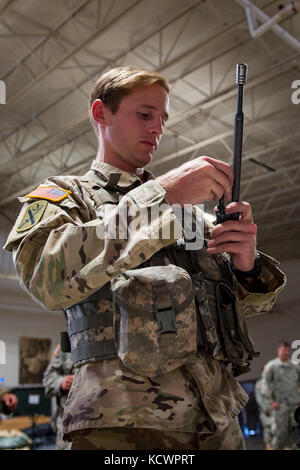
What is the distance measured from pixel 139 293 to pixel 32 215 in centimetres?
25

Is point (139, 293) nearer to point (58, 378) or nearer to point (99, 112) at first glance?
point (99, 112)

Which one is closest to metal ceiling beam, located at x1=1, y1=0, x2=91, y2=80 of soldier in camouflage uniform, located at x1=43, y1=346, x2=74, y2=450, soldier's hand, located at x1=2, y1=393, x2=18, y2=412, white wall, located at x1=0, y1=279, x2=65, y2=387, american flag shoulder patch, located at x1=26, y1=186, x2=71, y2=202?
soldier in camouflage uniform, located at x1=43, y1=346, x2=74, y2=450

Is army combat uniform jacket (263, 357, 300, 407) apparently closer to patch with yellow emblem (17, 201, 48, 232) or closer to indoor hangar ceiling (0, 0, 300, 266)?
indoor hangar ceiling (0, 0, 300, 266)

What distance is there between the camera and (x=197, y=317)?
3.29 ft

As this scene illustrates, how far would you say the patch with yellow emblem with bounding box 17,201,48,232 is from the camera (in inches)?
35.9

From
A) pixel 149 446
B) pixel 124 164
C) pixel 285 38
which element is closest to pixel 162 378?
pixel 149 446

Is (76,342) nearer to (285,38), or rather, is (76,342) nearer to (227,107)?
(285,38)

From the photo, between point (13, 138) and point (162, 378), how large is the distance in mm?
7107

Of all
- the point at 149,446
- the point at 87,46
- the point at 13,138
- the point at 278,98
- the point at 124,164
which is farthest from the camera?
the point at 13,138

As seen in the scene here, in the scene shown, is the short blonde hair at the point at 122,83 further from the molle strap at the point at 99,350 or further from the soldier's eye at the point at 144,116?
the molle strap at the point at 99,350

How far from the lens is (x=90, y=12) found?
5.14m

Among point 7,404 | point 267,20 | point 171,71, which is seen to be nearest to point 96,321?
point 7,404

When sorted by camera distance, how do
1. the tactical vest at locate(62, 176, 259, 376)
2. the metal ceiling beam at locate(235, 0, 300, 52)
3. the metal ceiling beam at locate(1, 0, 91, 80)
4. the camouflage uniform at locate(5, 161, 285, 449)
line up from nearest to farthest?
the camouflage uniform at locate(5, 161, 285, 449), the tactical vest at locate(62, 176, 259, 376), the metal ceiling beam at locate(235, 0, 300, 52), the metal ceiling beam at locate(1, 0, 91, 80)

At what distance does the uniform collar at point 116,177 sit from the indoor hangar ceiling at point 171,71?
8.74 ft
